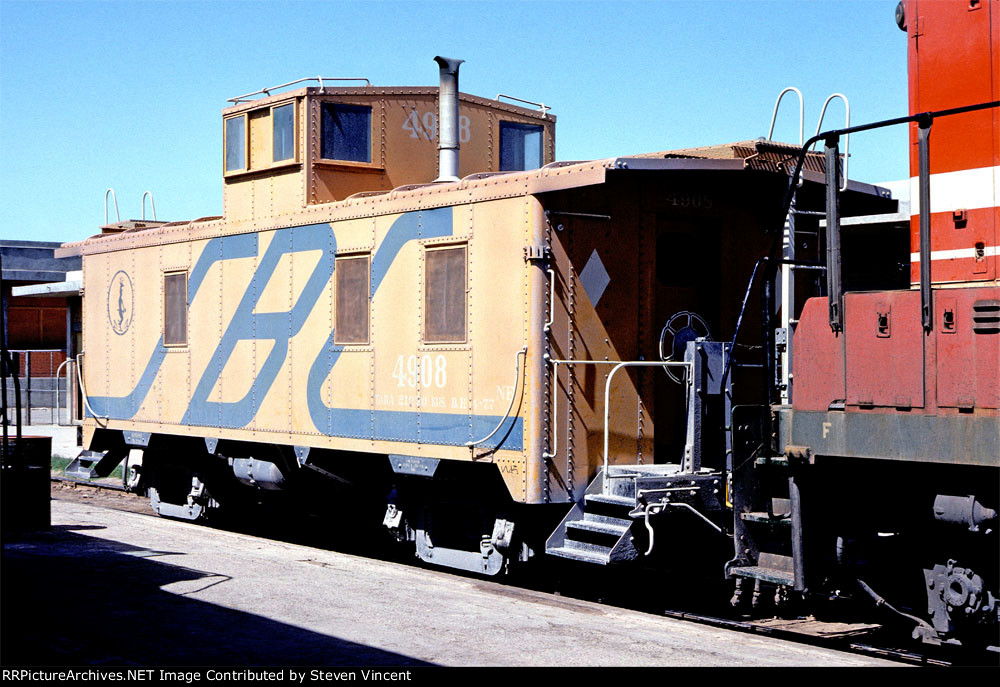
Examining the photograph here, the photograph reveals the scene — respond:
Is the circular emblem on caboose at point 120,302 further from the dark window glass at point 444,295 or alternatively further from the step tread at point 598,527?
the step tread at point 598,527

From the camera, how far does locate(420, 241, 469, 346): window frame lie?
10148 millimetres

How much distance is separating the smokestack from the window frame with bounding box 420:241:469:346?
1651mm

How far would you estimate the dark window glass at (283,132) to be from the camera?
41.1ft

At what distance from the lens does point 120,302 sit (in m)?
15.1

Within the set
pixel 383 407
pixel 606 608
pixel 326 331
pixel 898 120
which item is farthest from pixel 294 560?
pixel 898 120

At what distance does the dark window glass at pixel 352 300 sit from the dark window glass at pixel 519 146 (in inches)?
114

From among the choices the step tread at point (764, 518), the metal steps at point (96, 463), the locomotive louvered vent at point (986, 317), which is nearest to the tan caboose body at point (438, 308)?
the step tread at point (764, 518)

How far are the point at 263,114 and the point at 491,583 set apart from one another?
19.7 ft

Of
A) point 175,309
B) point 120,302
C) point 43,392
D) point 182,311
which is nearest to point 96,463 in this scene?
point 120,302

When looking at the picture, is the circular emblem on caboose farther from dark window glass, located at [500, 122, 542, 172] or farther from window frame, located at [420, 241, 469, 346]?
window frame, located at [420, 241, 469, 346]

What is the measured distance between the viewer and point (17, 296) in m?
32.1

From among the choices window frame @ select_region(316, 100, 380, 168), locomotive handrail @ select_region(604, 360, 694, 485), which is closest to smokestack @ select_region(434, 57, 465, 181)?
window frame @ select_region(316, 100, 380, 168)

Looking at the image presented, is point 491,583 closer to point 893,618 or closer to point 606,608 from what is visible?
point 606,608

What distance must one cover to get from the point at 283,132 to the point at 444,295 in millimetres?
3531
